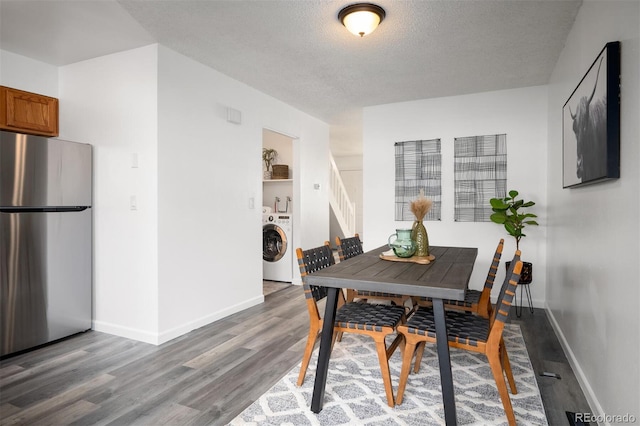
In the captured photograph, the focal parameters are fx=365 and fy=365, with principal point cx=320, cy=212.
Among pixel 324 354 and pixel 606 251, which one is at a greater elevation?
pixel 606 251

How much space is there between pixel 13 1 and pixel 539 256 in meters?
5.08

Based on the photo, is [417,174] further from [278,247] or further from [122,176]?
[122,176]

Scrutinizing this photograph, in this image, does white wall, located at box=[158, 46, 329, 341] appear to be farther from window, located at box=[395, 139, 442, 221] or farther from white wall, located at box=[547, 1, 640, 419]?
white wall, located at box=[547, 1, 640, 419]

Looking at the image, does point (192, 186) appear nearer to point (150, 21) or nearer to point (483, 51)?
point (150, 21)

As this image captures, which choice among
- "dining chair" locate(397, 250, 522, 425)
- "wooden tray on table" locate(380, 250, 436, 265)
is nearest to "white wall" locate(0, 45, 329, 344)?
"wooden tray on table" locate(380, 250, 436, 265)

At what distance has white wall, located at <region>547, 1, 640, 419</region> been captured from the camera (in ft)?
4.98

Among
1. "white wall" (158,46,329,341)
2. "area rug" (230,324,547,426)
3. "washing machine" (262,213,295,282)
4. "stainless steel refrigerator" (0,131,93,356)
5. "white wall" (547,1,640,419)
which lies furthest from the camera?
"washing machine" (262,213,295,282)

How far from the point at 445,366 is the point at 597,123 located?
1.49 meters

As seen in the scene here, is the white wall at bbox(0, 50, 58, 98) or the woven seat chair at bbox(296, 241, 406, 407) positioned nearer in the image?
the woven seat chair at bbox(296, 241, 406, 407)

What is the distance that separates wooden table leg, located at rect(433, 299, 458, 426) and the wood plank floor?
606 mm

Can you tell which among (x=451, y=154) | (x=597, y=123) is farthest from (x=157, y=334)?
(x=451, y=154)

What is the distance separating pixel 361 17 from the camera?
7.88 feet

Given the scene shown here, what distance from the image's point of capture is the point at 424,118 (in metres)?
4.57

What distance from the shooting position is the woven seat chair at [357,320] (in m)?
2.05
